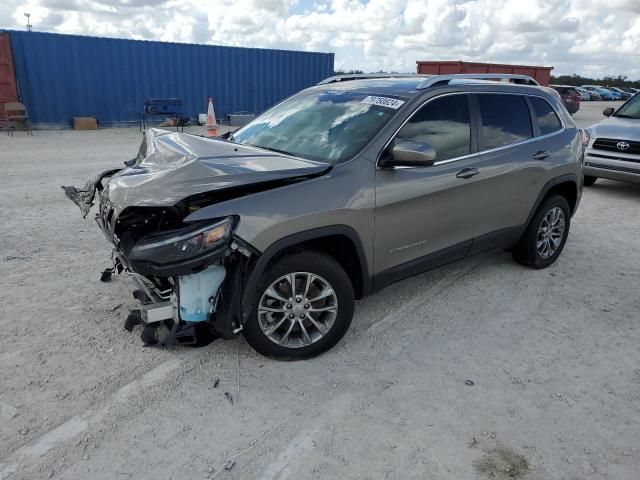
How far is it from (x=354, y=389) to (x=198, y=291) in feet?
3.59

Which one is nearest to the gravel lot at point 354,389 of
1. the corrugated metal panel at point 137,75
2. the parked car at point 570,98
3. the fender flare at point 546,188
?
the fender flare at point 546,188

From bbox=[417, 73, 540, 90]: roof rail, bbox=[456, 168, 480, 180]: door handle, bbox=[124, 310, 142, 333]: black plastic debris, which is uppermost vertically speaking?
bbox=[417, 73, 540, 90]: roof rail

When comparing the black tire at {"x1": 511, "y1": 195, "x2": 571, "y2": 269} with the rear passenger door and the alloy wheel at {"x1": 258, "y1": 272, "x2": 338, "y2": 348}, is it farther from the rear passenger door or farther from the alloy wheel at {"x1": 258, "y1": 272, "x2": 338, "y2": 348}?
the alloy wheel at {"x1": 258, "y1": 272, "x2": 338, "y2": 348}

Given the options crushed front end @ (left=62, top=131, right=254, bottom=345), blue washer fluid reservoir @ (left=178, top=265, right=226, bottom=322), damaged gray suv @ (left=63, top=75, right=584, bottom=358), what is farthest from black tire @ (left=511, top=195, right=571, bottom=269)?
blue washer fluid reservoir @ (left=178, top=265, right=226, bottom=322)

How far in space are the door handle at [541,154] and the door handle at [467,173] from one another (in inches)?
36.4

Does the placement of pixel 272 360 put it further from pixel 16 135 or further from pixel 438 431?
pixel 16 135

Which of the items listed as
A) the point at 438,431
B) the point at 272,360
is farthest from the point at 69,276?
the point at 438,431

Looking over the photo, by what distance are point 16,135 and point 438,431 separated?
48.3 feet

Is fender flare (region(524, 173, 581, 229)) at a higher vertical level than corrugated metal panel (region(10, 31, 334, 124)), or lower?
lower

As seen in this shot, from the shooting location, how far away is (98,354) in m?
3.31

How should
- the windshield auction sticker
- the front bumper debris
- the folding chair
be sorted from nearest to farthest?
the windshield auction sticker < the front bumper debris < the folding chair

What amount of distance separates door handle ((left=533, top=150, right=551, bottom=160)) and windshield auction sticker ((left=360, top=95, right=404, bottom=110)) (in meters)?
1.64

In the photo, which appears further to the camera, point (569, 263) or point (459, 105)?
point (569, 263)

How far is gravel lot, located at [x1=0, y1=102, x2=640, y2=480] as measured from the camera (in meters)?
2.51
